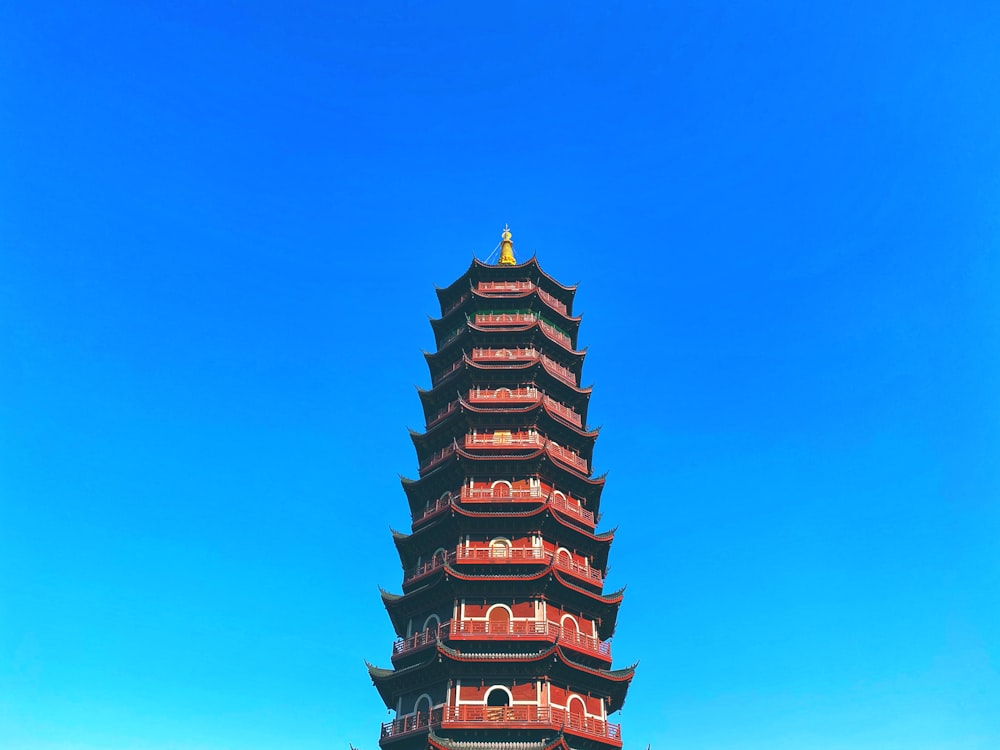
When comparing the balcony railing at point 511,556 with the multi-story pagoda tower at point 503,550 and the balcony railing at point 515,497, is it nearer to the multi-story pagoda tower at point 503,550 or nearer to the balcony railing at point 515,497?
the multi-story pagoda tower at point 503,550

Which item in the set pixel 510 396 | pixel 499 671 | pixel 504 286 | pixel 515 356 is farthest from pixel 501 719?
pixel 504 286

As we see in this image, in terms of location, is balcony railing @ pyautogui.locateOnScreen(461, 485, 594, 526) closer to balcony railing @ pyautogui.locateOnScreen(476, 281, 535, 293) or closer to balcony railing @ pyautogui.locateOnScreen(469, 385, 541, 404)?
balcony railing @ pyautogui.locateOnScreen(469, 385, 541, 404)

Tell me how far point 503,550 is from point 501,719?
25.8 feet

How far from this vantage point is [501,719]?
104ft

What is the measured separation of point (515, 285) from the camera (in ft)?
158

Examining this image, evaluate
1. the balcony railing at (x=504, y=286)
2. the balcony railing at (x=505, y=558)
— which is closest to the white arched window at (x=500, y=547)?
the balcony railing at (x=505, y=558)

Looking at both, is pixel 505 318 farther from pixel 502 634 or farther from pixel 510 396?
pixel 502 634

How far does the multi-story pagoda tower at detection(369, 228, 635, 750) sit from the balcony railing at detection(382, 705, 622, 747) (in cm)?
6

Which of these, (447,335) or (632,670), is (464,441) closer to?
(447,335)

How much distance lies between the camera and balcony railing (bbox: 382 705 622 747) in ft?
103

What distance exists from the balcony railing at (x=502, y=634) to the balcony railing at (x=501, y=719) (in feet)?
9.55

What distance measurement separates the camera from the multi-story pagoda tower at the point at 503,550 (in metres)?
32.7

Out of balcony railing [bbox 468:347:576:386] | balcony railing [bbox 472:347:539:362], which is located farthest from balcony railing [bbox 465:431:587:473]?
balcony railing [bbox 472:347:539:362]

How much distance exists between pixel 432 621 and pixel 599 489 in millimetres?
12026
